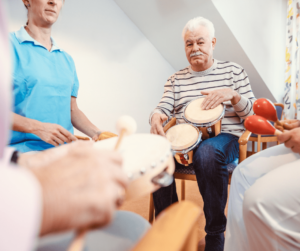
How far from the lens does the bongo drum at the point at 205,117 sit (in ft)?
4.20

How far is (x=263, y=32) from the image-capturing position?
3170mm

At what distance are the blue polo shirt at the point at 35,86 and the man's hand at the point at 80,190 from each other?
1.04 meters

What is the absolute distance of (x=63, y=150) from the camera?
0.59 meters

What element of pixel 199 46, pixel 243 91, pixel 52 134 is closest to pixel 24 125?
pixel 52 134

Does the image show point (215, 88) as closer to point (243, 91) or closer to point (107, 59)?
point (243, 91)

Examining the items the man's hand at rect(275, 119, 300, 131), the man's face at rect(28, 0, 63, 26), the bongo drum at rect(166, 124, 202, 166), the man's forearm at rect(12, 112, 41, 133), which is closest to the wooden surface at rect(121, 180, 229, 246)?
the bongo drum at rect(166, 124, 202, 166)

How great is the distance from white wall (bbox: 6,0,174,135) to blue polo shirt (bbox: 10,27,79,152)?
134 centimetres

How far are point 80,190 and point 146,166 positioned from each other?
18 cm

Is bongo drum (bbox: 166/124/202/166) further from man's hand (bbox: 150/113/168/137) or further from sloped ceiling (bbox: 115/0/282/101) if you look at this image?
sloped ceiling (bbox: 115/0/282/101)

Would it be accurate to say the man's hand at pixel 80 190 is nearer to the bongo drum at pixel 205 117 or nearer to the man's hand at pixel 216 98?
the bongo drum at pixel 205 117

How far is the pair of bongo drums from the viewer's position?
1.26 meters

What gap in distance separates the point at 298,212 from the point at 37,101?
49.7 inches

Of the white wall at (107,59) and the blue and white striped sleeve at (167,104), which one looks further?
the white wall at (107,59)

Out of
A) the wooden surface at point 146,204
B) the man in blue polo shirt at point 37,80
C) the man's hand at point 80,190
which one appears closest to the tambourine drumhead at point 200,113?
the man in blue polo shirt at point 37,80
